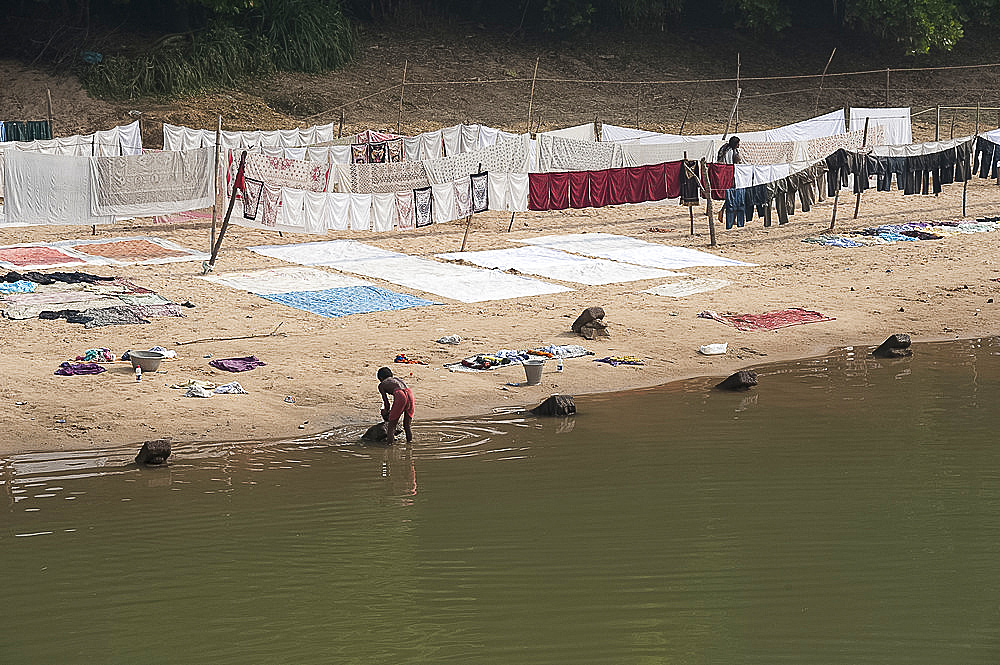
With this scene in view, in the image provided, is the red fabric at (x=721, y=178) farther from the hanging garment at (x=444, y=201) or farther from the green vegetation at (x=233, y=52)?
the green vegetation at (x=233, y=52)

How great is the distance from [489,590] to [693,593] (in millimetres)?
1289

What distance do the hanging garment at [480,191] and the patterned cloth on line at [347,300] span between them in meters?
3.25

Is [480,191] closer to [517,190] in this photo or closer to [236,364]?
[517,190]

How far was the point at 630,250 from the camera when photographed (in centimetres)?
1922

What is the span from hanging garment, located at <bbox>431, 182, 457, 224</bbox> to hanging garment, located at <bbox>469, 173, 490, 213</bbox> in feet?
1.08

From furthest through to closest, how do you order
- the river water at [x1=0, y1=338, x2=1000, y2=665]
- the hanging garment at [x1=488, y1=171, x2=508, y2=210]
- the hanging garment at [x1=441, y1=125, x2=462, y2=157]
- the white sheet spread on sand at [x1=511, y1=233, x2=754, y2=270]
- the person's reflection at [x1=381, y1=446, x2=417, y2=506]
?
the hanging garment at [x1=441, y1=125, x2=462, y2=157] → the hanging garment at [x1=488, y1=171, x2=508, y2=210] → the white sheet spread on sand at [x1=511, y1=233, x2=754, y2=270] → the person's reflection at [x1=381, y1=446, x2=417, y2=506] → the river water at [x1=0, y1=338, x2=1000, y2=665]

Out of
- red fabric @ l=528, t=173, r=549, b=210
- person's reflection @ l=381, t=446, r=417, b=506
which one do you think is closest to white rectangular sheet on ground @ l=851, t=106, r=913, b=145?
red fabric @ l=528, t=173, r=549, b=210

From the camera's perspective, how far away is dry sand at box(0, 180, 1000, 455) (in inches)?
431

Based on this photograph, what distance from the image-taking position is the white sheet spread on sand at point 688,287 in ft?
53.3

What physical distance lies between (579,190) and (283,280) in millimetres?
5184

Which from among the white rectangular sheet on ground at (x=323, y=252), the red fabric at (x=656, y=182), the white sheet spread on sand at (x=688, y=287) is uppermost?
the red fabric at (x=656, y=182)

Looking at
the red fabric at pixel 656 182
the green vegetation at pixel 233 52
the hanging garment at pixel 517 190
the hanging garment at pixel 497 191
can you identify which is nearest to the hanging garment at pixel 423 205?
the hanging garment at pixel 497 191

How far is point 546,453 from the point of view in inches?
408

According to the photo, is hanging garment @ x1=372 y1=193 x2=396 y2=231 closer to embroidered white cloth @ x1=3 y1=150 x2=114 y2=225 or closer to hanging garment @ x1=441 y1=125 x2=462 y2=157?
embroidered white cloth @ x1=3 y1=150 x2=114 y2=225
